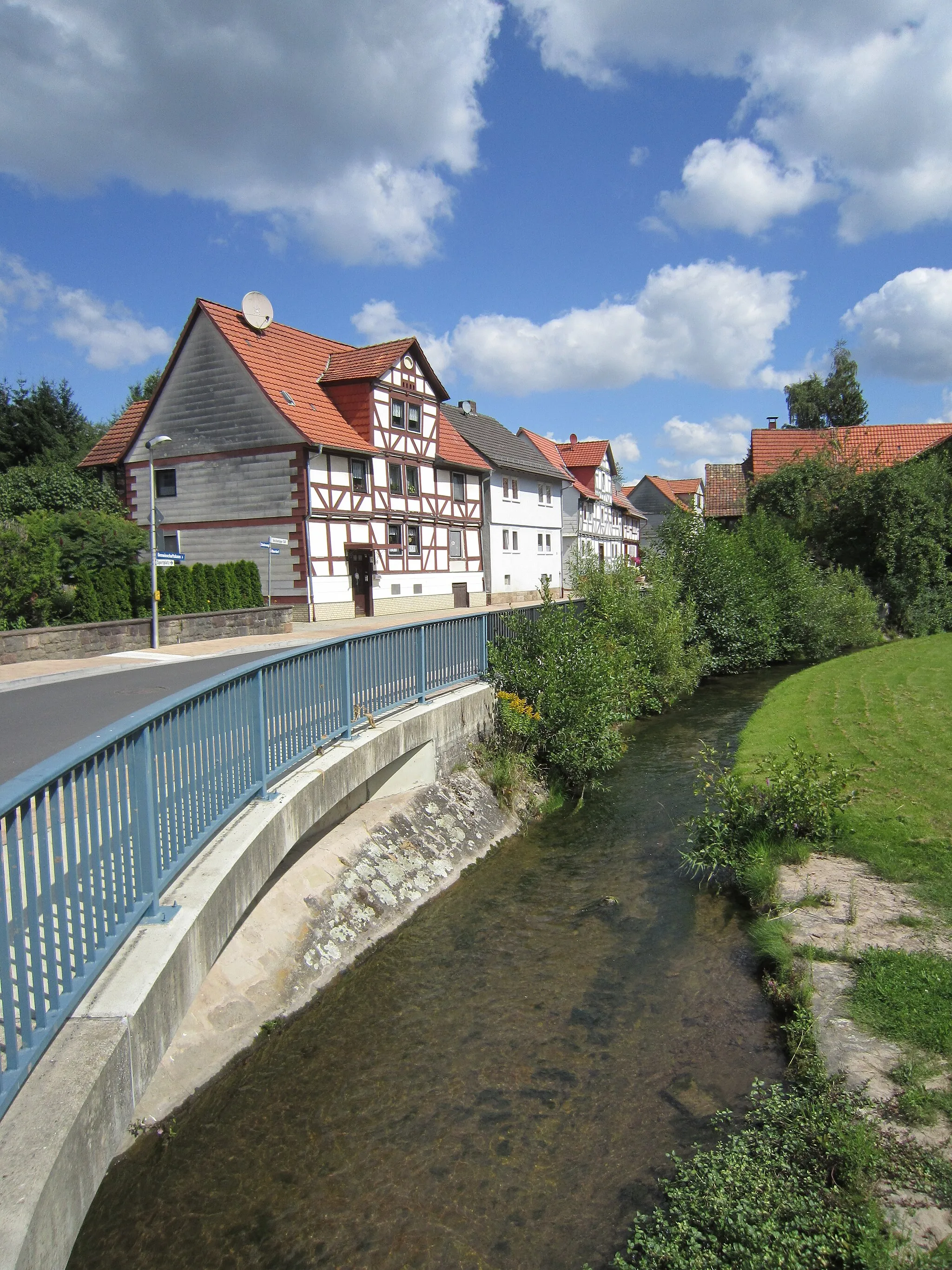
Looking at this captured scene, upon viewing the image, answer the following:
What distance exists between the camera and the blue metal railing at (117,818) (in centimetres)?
303

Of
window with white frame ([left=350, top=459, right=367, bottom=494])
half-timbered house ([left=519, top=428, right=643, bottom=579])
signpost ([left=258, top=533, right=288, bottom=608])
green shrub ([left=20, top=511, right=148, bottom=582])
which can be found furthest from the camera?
half-timbered house ([left=519, top=428, right=643, bottom=579])

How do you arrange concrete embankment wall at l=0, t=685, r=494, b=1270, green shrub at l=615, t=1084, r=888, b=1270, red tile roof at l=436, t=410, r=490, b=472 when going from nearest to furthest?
concrete embankment wall at l=0, t=685, r=494, b=1270 < green shrub at l=615, t=1084, r=888, b=1270 < red tile roof at l=436, t=410, r=490, b=472

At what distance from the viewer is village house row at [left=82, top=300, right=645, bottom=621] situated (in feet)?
95.0

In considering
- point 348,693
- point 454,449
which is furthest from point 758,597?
point 348,693

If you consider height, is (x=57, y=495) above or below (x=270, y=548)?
above

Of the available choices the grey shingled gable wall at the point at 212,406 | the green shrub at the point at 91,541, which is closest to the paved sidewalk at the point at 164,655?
the green shrub at the point at 91,541

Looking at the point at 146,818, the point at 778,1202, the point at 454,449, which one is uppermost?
the point at 454,449

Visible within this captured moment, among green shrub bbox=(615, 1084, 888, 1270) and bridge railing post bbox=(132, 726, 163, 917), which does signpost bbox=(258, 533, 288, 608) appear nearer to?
bridge railing post bbox=(132, 726, 163, 917)

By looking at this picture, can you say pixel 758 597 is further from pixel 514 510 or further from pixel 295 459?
pixel 514 510

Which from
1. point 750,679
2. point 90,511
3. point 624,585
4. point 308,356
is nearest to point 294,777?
point 624,585

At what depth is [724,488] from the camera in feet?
164

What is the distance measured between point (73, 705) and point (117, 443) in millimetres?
24776

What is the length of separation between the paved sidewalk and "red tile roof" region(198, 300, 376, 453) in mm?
7021

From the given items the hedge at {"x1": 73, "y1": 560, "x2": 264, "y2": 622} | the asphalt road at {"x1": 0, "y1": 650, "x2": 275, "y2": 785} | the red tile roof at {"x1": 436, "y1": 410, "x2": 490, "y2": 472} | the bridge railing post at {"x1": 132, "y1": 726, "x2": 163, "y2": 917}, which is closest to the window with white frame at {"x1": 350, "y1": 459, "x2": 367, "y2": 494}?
the hedge at {"x1": 73, "y1": 560, "x2": 264, "y2": 622}
